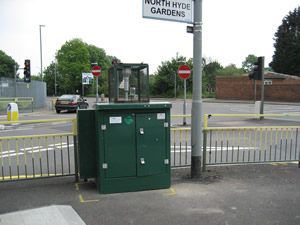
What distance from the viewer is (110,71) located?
5.35m

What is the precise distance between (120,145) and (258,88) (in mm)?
41198

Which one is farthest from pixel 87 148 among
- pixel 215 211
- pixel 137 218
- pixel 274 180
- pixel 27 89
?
pixel 27 89

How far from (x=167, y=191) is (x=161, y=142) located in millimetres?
815

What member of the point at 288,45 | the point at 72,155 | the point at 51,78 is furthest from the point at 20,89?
the point at 51,78

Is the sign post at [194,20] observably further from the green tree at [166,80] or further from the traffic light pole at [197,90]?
the green tree at [166,80]

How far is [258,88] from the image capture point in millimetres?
42094

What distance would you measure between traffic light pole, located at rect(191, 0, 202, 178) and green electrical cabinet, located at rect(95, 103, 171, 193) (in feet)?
2.51

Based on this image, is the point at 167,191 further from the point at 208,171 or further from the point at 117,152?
the point at 208,171

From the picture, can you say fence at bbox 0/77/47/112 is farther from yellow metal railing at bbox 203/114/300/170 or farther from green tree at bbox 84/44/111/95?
green tree at bbox 84/44/111/95

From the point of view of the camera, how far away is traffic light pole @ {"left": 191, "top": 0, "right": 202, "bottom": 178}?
521 cm

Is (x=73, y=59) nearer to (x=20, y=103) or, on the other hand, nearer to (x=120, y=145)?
(x=20, y=103)

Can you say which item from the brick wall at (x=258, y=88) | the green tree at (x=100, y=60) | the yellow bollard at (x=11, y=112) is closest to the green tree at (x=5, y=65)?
the green tree at (x=100, y=60)

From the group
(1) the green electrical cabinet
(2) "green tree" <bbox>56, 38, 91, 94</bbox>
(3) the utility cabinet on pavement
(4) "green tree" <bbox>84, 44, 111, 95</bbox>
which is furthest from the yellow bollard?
(4) "green tree" <bbox>84, 44, 111, 95</bbox>

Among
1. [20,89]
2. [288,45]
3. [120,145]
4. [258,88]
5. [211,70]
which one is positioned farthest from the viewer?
[211,70]
